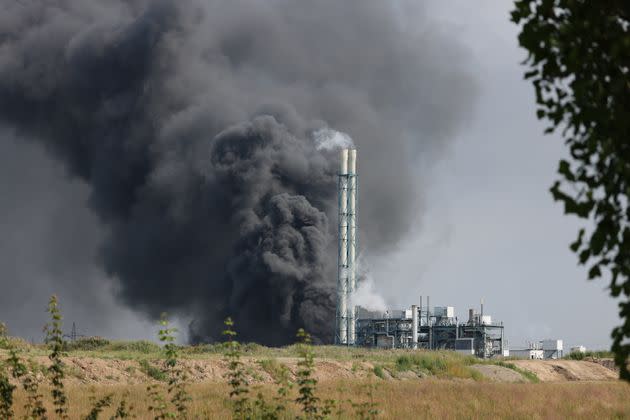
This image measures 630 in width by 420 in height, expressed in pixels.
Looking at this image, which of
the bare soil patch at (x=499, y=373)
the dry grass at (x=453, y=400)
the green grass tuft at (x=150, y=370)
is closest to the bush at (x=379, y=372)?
the bare soil patch at (x=499, y=373)

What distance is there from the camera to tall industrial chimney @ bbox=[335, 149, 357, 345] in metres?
102

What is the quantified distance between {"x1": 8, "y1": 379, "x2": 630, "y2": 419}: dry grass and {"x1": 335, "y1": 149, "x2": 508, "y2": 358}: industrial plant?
5724cm

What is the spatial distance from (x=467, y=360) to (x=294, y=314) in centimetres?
5099

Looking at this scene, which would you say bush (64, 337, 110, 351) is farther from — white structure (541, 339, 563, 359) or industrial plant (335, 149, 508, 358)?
white structure (541, 339, 563, 359)

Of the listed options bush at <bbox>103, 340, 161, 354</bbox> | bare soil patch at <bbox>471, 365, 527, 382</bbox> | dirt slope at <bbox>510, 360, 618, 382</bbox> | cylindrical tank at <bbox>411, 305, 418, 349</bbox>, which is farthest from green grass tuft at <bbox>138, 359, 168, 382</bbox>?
cylindrical tank at <bbox>411, 305, 418, 349</bbox>

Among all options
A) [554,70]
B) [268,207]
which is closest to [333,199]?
[268,207]

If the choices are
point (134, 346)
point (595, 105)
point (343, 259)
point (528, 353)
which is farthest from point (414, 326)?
point (595, 105)

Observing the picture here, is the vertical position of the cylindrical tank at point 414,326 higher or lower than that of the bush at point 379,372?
higher

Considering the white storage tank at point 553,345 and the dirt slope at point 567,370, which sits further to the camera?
the white storage tank at point 553,345

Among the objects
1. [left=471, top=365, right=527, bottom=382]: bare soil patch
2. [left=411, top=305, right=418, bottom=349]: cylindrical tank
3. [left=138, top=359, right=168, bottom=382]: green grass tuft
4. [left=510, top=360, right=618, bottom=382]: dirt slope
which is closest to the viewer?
[left=138, top=359, right=168, bottom=382]: green grass tuft

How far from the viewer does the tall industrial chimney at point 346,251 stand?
333 feet

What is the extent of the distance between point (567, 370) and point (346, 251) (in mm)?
39328

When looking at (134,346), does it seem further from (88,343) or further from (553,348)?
(553,348)

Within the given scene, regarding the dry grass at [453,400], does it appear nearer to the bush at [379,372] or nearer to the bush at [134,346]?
the bush at [379,372]
